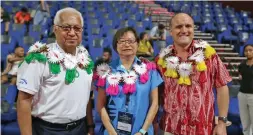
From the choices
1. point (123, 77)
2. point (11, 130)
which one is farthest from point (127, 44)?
point (11, 130)

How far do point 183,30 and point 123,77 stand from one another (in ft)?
1.57

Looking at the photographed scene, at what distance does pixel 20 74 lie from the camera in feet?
5.52

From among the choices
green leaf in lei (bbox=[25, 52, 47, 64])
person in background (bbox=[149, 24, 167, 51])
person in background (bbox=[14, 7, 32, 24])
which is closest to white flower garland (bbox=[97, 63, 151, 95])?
green leaf in lei (bbox=[25, 52, 47, 64])

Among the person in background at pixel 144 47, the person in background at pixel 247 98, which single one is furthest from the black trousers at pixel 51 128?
the person in background at pixel 144 47

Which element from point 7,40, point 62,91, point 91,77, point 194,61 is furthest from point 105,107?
point 7,40

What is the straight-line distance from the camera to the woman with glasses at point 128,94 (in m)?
1.89

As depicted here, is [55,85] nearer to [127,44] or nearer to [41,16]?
[127,44]

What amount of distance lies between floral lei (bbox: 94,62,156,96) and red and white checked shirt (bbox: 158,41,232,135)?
0.63 feet

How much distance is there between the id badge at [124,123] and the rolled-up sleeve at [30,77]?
538 millimetres

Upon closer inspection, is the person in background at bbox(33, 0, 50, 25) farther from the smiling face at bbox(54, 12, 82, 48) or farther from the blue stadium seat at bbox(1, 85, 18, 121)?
the smiling face at bbox(54, 12, 82, 48)

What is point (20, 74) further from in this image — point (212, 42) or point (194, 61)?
point (212, 42)

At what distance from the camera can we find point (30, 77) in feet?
5.41

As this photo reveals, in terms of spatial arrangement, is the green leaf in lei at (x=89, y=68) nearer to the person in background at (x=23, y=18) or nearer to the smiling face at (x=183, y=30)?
the smiling face at (x=183, y=30)

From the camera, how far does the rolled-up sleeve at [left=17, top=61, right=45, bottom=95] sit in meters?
1.65
